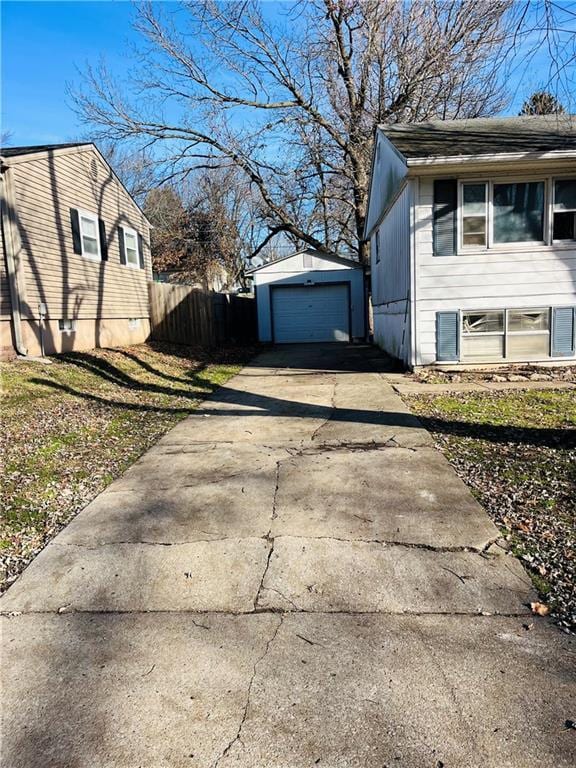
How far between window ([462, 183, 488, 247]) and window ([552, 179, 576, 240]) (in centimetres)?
140

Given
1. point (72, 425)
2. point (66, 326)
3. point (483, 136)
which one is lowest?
point (72, 425)

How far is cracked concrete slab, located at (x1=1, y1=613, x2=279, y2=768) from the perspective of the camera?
5.90 feet

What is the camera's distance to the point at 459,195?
31.7 ft

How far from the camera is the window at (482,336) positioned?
1014 cm

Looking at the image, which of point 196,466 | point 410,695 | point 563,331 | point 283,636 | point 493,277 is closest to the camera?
point 410,695

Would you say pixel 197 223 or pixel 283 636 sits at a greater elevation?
pixel 197 223

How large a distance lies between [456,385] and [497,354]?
6.31 ft

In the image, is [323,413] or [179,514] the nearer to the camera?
[179,514]

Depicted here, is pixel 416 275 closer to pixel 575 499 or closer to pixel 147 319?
pixel 575 499

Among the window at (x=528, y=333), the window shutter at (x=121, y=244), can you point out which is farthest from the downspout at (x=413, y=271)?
the window shutter at (x=121, y=244)

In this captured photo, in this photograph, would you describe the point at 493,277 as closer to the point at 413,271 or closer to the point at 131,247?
the point at 413,271

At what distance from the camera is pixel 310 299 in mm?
20062

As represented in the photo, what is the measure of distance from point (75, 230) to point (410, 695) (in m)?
13.1

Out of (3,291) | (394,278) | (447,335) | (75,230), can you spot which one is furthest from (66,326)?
(447,335)
